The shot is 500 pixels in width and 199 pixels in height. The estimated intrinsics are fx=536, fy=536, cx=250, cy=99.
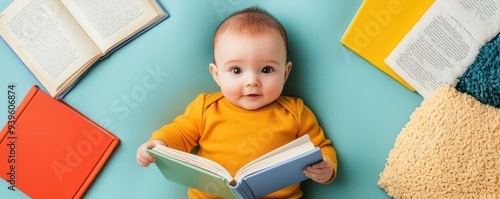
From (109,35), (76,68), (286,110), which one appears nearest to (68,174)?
(76,68)

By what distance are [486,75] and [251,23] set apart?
0.60 m

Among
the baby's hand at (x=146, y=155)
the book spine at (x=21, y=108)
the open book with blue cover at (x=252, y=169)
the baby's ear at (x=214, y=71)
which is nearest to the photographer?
the open book with blue cover at (x=252, y=169)

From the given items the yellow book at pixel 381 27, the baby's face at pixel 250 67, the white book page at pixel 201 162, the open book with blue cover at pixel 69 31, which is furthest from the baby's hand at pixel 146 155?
the yellow book at pixel 381 27

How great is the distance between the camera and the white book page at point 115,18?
4.83 feet

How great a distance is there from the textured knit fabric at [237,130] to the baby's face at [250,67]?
4cm

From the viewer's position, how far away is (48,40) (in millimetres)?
1485

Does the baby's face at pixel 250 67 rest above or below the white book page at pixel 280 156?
above

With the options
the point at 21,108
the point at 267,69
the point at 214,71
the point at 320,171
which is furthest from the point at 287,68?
the point at 21,108

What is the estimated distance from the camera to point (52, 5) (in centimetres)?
148

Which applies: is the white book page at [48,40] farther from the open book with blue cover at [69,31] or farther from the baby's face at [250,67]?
the baby's face at [250,67]

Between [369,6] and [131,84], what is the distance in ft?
2.23

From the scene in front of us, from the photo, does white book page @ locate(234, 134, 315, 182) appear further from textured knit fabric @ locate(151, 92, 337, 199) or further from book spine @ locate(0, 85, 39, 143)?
book spine @ locate(0, 85, 39, 143)

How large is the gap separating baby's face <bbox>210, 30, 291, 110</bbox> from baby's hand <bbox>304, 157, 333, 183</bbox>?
22cm

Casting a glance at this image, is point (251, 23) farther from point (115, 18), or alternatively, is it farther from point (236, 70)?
point (115, 18)
